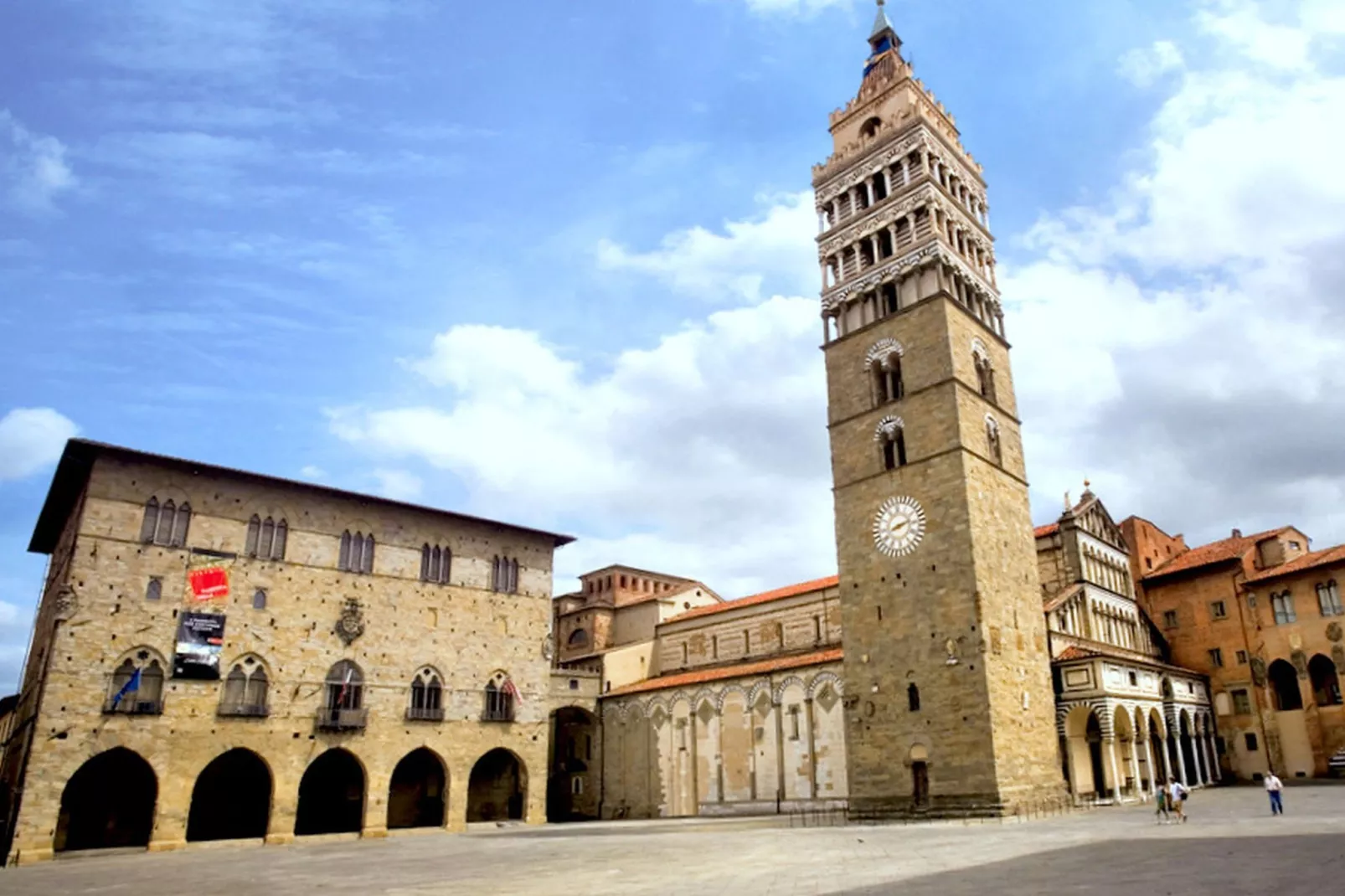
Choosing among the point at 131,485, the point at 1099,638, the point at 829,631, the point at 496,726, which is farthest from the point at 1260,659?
the point at 131,485

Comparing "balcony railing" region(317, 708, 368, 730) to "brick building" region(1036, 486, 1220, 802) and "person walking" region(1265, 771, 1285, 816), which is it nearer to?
"brick building" region(1036, 486, 1220, 802)

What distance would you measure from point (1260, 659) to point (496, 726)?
108ft

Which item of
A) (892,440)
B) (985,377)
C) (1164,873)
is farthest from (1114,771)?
(1164,873)

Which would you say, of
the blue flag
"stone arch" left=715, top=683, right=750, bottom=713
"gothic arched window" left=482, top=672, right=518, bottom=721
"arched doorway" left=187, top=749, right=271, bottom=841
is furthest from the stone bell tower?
the blue flag

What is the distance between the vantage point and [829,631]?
39.8m

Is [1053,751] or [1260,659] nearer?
[1053,751]

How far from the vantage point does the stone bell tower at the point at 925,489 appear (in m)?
27.2

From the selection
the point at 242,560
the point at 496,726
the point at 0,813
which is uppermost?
the point at 242,560

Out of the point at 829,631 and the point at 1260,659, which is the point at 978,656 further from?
the point at 1260,659

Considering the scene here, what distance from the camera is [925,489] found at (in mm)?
29656

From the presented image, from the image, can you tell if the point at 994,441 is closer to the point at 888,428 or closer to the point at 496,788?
the point at 888,428

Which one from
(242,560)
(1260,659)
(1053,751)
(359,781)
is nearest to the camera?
(1053,751)

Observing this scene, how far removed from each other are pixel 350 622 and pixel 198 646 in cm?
521

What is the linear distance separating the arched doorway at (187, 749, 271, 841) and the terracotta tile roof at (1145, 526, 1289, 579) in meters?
40.6
